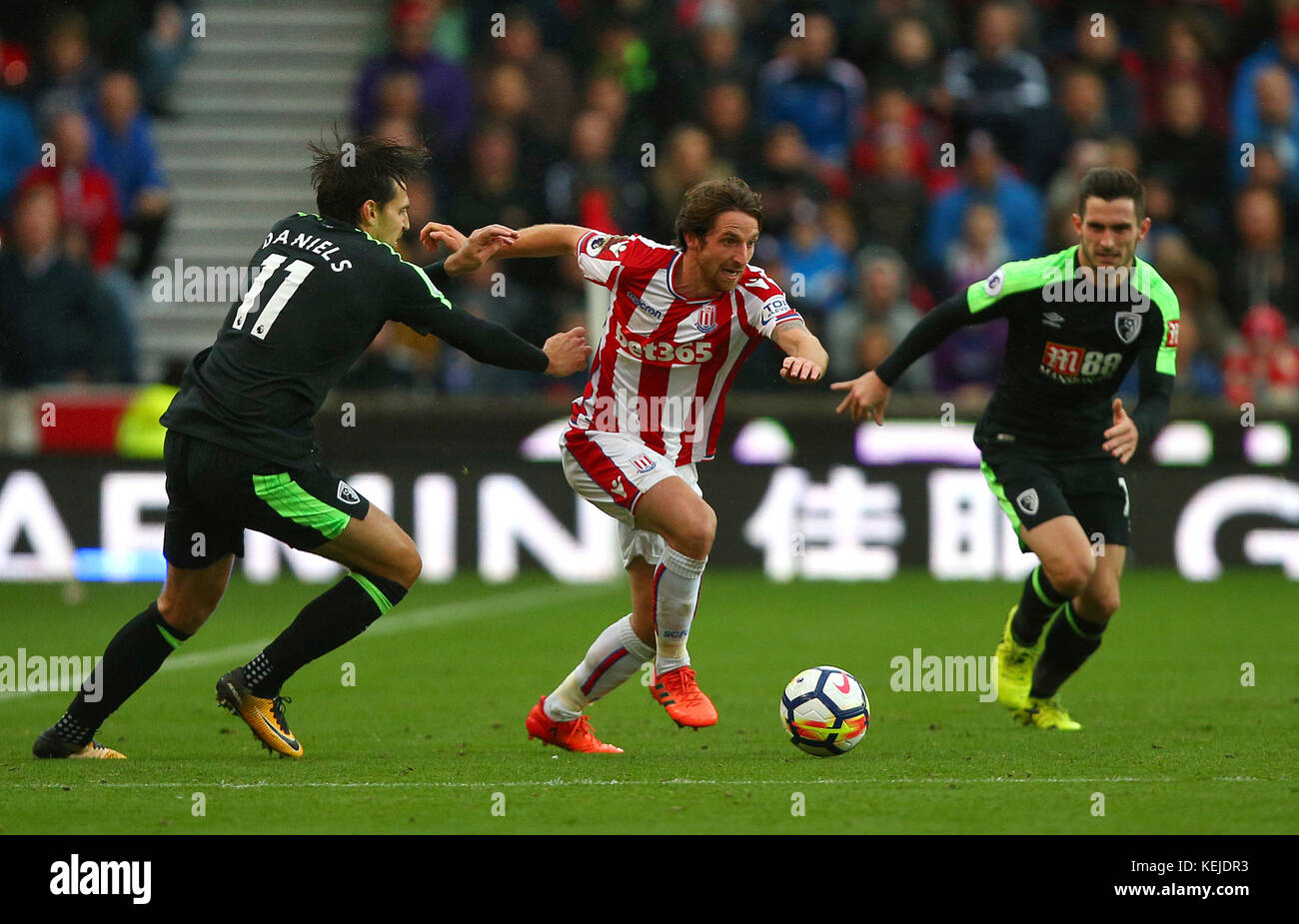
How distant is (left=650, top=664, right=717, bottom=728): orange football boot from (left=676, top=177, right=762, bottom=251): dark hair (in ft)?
5.40

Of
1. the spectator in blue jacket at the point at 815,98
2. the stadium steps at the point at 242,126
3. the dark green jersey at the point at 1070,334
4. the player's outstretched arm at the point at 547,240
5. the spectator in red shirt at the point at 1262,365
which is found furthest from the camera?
the stadium steps at the point at 242,126

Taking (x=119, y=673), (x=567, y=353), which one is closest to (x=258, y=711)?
(x=119, y=673)

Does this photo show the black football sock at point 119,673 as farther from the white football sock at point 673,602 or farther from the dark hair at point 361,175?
the white football sock at point 673,602

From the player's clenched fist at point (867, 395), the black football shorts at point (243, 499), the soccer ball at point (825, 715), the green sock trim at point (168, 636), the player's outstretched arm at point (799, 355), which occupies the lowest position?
the soccer ball at point (825, 715)

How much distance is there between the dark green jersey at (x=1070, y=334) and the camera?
7531mm

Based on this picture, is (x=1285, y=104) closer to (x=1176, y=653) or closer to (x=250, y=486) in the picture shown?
(x=1176, y=653)

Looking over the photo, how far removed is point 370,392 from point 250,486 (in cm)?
802

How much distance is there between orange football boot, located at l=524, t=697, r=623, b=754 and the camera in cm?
712

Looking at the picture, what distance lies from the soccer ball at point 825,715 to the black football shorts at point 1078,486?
1.34 meters

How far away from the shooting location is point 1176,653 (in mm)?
10078

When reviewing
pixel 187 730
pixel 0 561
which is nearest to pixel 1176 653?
pixel 187 730

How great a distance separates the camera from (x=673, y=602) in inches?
275

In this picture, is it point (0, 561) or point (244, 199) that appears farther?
point (244, 199)

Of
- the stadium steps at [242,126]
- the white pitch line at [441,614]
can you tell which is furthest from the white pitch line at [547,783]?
the stadium steps at [242,126]
